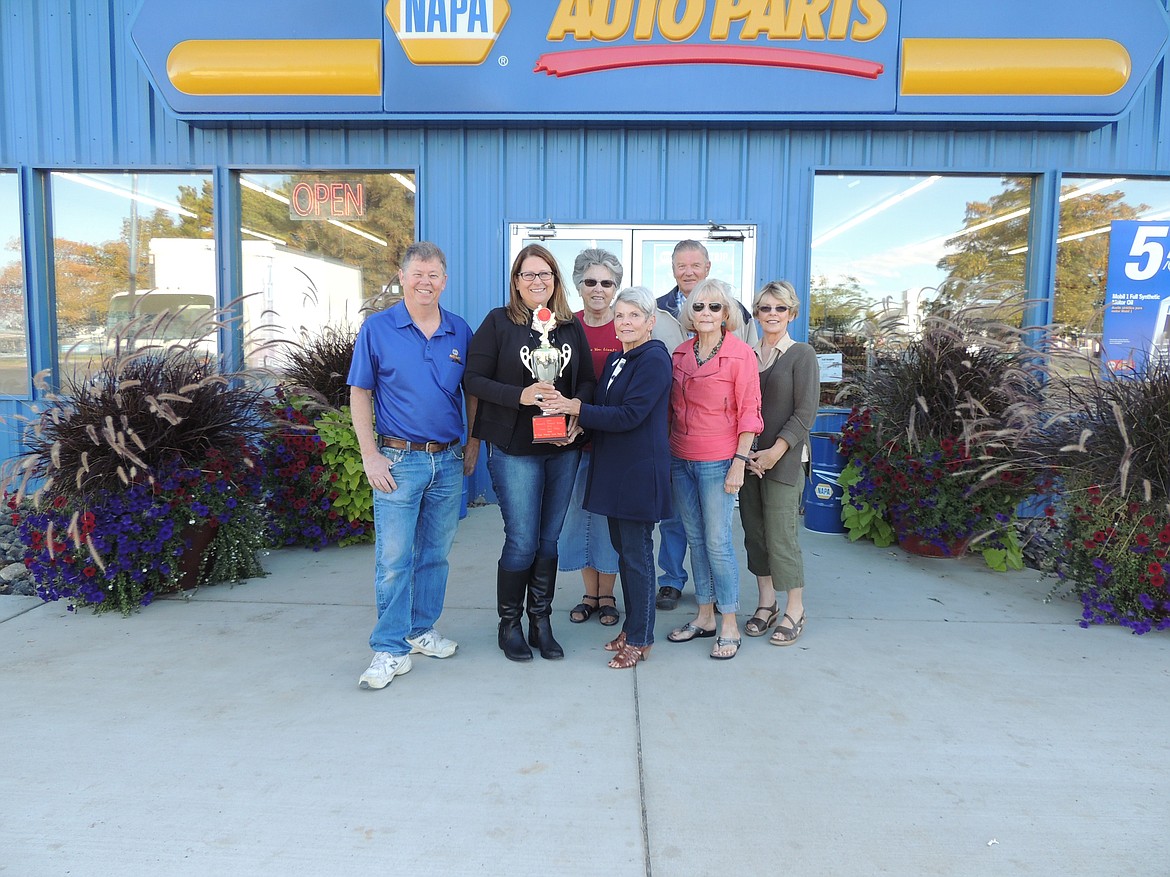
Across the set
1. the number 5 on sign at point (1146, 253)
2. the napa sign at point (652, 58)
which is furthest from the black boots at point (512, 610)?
the number 5 on sign at point (1146, 253)

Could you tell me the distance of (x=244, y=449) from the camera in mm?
4797

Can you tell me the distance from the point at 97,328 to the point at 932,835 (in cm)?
845

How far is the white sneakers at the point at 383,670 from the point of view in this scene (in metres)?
3.32

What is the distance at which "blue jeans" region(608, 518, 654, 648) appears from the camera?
347 cm

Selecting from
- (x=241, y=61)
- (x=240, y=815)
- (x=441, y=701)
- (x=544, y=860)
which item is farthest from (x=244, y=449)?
(x=241, y=61)

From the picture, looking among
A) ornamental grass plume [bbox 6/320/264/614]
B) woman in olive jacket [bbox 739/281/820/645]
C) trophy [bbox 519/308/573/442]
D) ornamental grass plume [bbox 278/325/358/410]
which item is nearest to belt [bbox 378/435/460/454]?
trophy [bbox 519/308/573/442]

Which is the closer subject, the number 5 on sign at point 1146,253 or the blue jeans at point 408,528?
the blue jeans at point 408,528

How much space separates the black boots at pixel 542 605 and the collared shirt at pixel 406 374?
0.81 metres

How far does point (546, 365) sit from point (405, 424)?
0.70 m

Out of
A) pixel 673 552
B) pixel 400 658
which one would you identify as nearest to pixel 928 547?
A: pixel 673 552

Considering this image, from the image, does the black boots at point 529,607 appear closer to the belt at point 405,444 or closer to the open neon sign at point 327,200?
the belt at point 405,444

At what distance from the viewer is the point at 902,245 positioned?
718 centimetres

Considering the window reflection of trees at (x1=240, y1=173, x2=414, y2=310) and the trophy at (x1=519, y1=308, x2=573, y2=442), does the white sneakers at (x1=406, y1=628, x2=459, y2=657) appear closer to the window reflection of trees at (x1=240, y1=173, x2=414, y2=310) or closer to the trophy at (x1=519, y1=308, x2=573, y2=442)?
the trophy at (x1=519, y1=308, x2=573, y2=442)

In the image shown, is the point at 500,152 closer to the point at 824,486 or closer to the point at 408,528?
the point at 824,486
